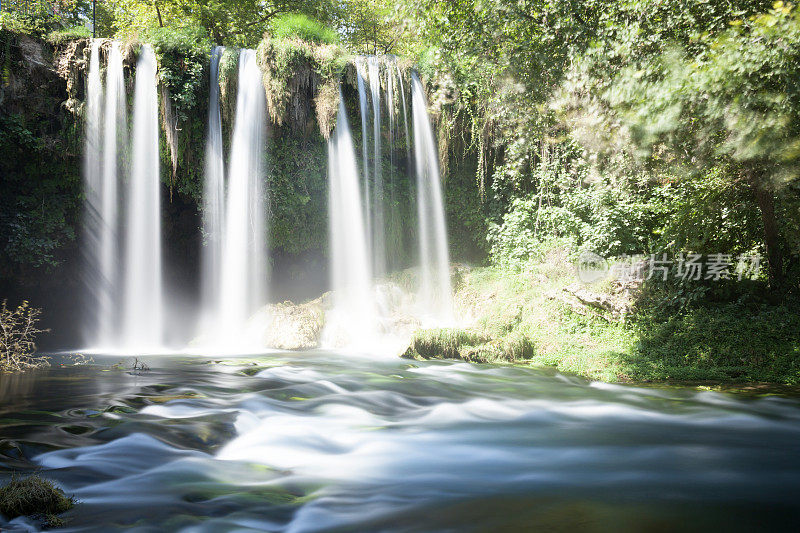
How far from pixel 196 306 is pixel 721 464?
1358 centimetres

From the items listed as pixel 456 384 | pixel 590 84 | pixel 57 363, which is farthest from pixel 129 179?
pixel 590 84

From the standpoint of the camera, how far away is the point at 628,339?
934 centimetres

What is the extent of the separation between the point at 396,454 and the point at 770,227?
7.60m

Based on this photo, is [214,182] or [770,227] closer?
[770,227]

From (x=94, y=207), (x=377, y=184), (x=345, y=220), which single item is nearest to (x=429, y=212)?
(x=377, y=184)

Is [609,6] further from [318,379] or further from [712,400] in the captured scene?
[318,379]

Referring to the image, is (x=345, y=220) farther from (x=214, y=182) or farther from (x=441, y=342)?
(x=441, y=342)

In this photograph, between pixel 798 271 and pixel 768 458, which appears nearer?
pixel 768 458

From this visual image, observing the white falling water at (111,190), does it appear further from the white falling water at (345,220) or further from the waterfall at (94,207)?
the white falling water at (345,220)

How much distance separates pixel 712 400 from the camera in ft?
21.4

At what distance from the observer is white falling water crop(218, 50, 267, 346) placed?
43.8ft

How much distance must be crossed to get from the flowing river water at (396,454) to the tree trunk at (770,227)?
3009 millimetres

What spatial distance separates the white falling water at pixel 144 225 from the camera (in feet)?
41.0

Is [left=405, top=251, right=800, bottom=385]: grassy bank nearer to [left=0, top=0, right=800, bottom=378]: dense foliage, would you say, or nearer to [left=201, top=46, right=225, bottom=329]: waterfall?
[left=0, top=0, right=800, bottom=378]: dense foliage
